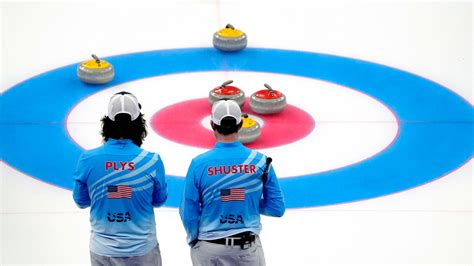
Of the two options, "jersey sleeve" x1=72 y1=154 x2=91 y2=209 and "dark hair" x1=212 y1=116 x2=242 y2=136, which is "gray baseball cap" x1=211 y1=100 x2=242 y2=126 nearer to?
"dark hair" x1=212 y1=116 x2=242 y2=136

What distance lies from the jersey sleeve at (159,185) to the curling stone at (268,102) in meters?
5.35

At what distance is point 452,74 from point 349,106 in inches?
99.5

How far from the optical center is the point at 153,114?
11422 millimetres

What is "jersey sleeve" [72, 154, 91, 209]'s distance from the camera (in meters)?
5.83

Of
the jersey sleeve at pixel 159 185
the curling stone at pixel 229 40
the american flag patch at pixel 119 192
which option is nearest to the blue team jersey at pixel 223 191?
the jersey sleeve at pixel 159 185

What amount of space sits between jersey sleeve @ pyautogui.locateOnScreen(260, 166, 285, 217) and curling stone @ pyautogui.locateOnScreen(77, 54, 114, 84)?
266 inches

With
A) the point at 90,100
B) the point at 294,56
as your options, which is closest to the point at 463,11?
the point at 294,56

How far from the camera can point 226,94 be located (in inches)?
442

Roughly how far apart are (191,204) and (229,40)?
26.8 feet

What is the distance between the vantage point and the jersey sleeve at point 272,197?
5926 mm

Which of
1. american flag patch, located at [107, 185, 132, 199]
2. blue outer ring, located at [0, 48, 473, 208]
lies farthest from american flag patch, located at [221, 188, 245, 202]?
blue outer ring, located at [0, 48, 473, 208]

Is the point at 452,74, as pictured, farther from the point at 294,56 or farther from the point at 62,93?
the point at 62,93

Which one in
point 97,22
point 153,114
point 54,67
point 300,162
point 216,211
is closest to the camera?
point 216,211

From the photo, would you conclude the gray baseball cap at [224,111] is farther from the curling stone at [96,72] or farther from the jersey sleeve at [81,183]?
the curling stone at [96,72]
